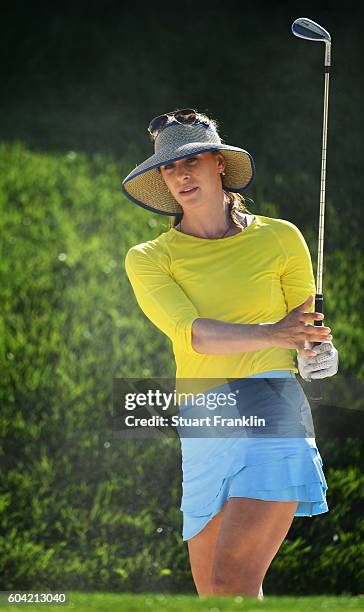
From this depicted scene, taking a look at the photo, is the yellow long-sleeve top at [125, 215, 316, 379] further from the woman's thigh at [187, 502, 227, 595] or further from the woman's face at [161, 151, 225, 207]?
the woman's thigh at [187, 502, 227, 595]

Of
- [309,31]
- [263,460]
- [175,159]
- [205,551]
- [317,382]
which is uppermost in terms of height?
[309,31]

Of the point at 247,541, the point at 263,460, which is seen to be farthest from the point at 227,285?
the point at 247,541

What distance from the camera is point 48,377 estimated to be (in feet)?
15.2

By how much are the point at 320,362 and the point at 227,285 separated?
0.84 ft

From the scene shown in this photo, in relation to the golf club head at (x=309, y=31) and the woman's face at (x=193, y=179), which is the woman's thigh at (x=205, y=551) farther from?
the golf club head at (x=309, y=31)

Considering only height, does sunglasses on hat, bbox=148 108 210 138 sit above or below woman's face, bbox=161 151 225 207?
above

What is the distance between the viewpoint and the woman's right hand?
79.1 inches

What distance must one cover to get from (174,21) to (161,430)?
328 cm

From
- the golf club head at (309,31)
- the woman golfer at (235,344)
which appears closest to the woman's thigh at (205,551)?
the woman golfer at (235,344)

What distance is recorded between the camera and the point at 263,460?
7.02ft

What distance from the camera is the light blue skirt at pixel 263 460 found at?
213 centimetres

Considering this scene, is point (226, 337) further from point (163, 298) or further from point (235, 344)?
point (163, 298)

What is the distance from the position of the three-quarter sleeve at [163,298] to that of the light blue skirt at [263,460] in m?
0.14

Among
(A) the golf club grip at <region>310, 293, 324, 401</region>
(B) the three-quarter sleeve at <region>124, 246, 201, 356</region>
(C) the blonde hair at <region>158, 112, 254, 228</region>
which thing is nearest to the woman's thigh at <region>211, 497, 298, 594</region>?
(A) the golf club grip at <region>310, 293, 324, 401</region>
